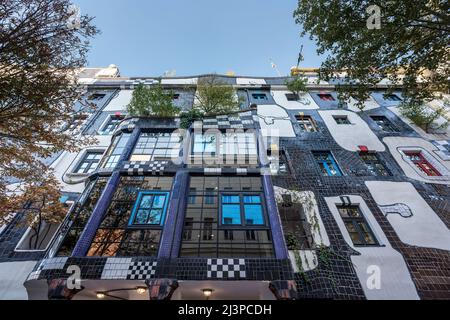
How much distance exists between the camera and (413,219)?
29.2 ft

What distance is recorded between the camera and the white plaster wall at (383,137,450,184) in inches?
411

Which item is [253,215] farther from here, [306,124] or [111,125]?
[111,125]

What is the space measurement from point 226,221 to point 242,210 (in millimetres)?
703

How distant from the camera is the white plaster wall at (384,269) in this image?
6955mm

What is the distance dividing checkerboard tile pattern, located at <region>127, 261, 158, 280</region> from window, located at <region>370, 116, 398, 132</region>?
14.6 m

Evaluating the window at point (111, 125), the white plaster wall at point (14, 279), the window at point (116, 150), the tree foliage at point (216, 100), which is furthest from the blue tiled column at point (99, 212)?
the tree foliage at point (216, 100)

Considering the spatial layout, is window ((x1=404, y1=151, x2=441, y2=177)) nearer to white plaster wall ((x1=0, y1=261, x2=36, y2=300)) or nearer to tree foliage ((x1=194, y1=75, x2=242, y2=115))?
tree foliage ((x1=194, y1=75, x2=242, y2=115))

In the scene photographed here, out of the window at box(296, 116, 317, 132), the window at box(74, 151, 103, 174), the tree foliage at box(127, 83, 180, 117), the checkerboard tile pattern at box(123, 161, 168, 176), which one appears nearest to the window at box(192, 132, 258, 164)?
the checkerboard tile pattern at box(123, 161, 168, 176)

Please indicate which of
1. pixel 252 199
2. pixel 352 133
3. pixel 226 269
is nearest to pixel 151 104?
pixel 252 199

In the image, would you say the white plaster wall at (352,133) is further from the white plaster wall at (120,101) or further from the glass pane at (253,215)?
the white plaster wall at (120,101)

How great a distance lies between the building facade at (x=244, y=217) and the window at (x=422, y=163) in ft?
0.19

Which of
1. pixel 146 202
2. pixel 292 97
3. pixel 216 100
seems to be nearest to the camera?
pixel 146 202

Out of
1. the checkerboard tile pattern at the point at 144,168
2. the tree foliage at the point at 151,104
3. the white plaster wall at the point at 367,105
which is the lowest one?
the checkerboard tile pattern at the point at 144,168
